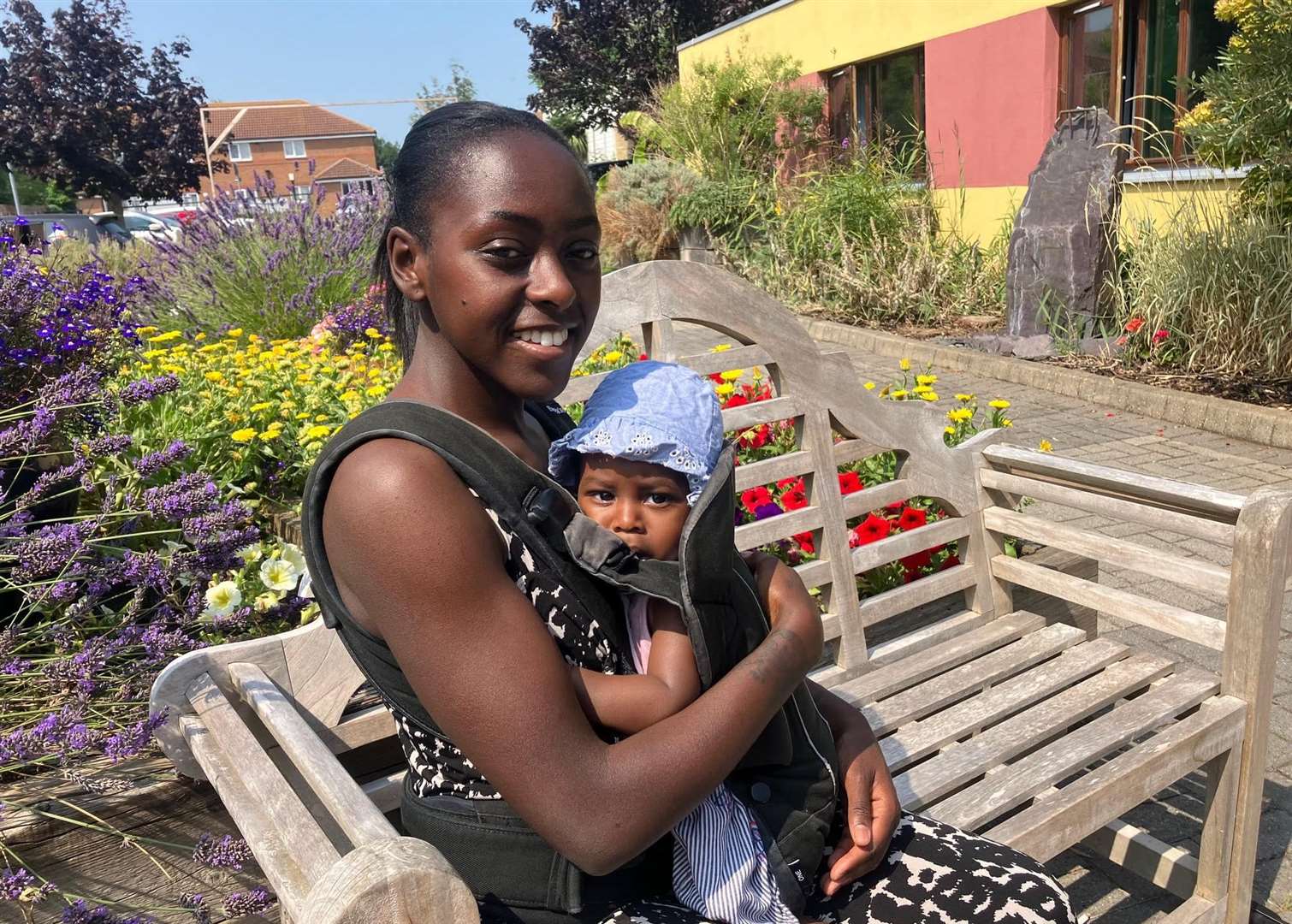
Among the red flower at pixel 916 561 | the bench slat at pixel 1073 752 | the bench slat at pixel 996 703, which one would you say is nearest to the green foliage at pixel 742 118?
the red flower at pixel 916 561

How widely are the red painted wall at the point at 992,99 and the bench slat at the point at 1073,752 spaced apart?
9.11 metres

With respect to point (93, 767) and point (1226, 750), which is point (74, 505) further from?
point (1226, 750)

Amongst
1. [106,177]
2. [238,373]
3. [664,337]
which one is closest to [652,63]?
[106,177]

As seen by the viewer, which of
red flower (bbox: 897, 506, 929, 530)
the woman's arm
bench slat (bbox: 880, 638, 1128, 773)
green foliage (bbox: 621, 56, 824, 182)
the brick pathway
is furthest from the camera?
green foliage (bbox: 621, 56, 824, 182)

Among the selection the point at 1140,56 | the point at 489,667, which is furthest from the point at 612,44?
the point at 489,667

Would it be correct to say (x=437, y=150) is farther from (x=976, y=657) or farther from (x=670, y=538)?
(x=976, y=657)

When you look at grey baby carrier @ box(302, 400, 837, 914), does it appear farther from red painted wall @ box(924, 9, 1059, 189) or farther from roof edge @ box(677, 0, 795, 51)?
roof edge @ box(677, 0, 795, 51)

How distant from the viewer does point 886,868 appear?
1591mm

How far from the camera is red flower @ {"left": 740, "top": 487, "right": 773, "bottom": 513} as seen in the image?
9.31ft

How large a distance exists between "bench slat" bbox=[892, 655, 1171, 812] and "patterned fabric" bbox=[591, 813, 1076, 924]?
0.98 ft

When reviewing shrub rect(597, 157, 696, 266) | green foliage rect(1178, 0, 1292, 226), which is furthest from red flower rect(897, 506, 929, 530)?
shrub rect(597, 157, 696, 266)

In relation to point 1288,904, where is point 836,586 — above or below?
above

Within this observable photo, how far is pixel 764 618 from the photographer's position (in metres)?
1.50

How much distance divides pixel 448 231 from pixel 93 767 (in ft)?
3.77
